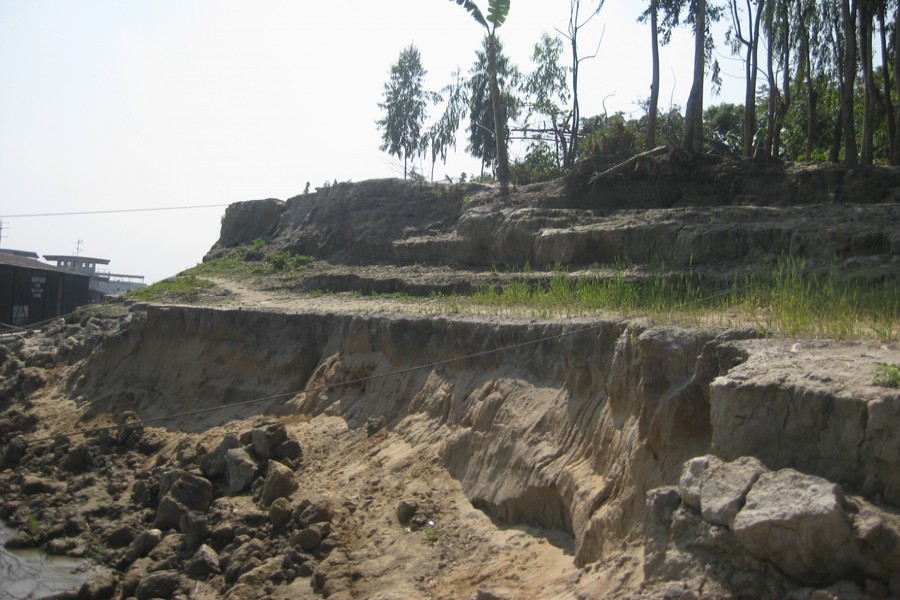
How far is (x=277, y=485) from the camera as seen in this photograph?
1073 cm

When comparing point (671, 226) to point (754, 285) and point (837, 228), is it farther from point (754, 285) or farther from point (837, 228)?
point (754, 285)

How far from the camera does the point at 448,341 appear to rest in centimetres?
1182

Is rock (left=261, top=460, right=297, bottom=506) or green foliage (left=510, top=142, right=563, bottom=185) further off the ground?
green foliage (left=510, top=142, right=563, bottom=185)

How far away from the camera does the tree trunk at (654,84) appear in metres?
18.6

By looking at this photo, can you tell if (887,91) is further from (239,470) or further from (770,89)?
(239,470)

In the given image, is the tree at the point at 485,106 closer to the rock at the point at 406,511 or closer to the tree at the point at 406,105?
the tree at the point at 406,105

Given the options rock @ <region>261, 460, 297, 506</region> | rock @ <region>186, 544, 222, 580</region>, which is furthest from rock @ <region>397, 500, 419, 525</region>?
rock @ <region>186, 544, 222, 580</region>

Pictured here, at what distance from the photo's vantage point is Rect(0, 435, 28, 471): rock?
14992mm

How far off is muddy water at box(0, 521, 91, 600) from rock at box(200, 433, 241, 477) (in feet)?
6.26

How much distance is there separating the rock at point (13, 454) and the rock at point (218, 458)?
500 centimetres

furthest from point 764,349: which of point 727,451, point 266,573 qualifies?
point 266,573

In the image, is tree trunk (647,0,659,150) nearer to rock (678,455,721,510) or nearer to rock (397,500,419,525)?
rock (397,500,419,525)

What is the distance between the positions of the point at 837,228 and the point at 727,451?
289 inches

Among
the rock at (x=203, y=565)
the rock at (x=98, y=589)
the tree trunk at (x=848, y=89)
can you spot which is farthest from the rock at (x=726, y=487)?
the tree trunk at (x=848, y=89)
